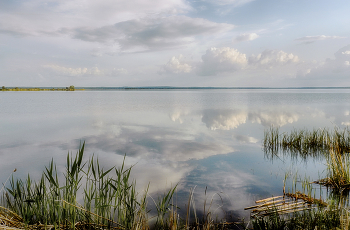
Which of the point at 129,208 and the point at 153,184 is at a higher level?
the point at 129,208

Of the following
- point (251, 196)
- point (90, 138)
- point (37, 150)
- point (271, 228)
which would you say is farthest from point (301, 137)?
point (37, 150)

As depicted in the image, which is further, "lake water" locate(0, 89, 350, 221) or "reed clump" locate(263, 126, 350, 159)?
"reed clump" locate(263, 126, 350, 159)

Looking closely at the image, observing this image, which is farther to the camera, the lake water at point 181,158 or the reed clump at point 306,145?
the reed clump at point 306,145

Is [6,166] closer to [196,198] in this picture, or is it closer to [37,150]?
[37,150]

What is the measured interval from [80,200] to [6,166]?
3.89m

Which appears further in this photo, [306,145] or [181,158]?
[306,145]

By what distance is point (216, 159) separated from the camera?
774 cm

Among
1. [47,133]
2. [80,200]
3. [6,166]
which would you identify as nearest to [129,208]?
[80,200]

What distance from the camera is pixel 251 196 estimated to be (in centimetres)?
506

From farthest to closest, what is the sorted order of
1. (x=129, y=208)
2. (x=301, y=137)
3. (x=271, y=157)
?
(x=301, y=137) → (x=271, y=157) → (x=129, y=208)

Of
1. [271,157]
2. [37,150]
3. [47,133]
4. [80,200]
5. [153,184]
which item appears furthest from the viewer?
[47,133]

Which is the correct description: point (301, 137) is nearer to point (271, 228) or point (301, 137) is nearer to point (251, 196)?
point (251, 196)

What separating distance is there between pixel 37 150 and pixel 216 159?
22.6 feet

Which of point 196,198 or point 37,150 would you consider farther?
point 37,150
